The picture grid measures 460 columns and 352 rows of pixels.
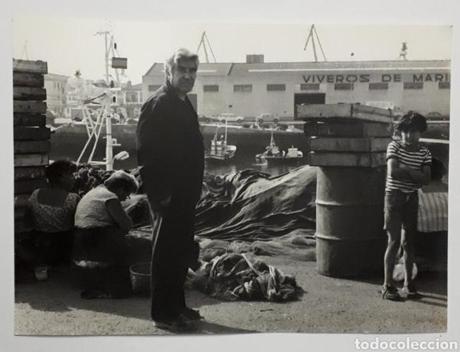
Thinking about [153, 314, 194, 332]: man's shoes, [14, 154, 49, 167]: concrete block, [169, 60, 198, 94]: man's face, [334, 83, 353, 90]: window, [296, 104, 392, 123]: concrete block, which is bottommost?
[153, 314, 194, 332]: man's shoes

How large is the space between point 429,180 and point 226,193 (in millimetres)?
1272

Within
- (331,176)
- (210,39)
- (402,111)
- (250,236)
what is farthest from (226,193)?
(402,111)

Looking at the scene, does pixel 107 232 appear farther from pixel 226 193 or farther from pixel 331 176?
pixel 331 176

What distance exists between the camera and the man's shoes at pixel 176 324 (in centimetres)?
402

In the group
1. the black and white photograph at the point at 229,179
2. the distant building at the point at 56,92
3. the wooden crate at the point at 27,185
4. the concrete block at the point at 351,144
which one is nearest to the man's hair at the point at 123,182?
the black and white photograph at the point at 229,179

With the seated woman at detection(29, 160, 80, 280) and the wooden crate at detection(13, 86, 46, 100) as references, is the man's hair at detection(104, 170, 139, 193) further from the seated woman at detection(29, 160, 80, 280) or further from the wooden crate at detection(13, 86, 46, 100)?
the wooden crate at detection(13, 86, 46, 100)

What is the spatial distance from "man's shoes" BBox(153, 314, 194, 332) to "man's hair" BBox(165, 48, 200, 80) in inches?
58.4

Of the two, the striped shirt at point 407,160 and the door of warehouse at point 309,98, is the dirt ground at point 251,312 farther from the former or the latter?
the door of warehouse at point 309,98

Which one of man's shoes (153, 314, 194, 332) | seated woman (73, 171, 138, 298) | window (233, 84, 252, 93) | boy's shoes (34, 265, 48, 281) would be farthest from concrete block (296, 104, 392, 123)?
boy's shoes (34, 265, 48, 281)

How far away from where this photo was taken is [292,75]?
4230mm

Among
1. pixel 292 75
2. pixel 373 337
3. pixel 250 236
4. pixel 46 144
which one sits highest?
pixel 292 75

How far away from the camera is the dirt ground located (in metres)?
4.01

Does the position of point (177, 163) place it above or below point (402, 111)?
below

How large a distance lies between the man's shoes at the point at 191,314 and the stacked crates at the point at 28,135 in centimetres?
110
